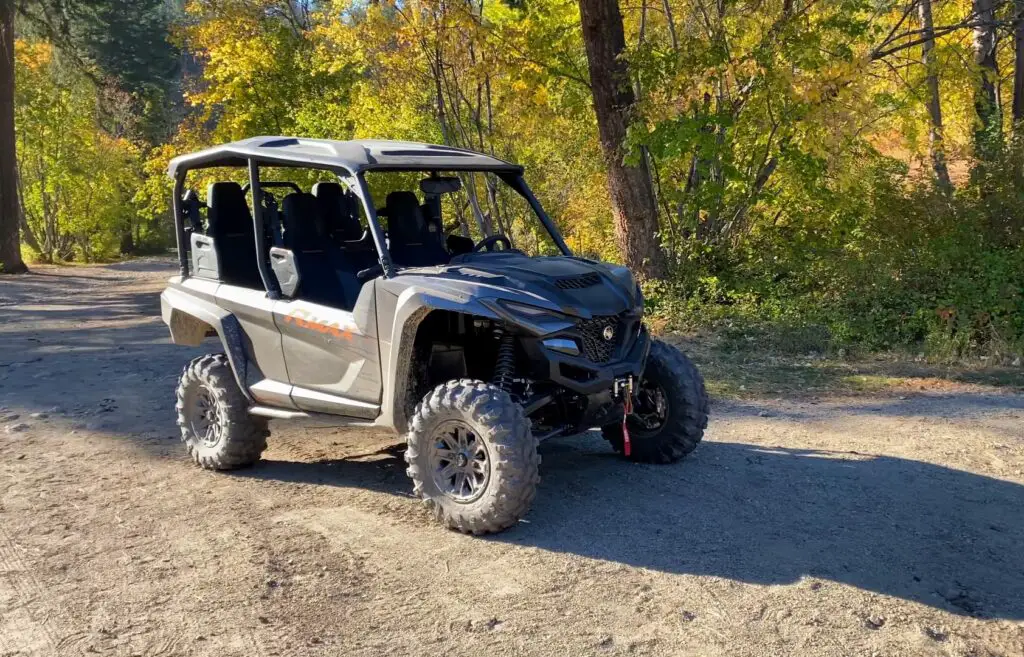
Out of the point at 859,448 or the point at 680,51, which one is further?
the point at 680,51

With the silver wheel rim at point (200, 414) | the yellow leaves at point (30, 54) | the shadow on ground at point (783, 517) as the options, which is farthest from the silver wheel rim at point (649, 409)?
the yellow leaves at point (30, 54)

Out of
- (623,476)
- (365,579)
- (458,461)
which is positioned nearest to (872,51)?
(623,476)

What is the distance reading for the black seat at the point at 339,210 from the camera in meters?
6.95

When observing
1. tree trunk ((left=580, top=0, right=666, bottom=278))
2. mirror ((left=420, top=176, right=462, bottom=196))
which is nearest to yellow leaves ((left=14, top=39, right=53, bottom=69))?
tree trunk ((left=580, top=0, right=666, bottom=278))

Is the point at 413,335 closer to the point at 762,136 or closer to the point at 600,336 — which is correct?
the point at 600,336

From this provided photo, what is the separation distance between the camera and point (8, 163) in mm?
26734

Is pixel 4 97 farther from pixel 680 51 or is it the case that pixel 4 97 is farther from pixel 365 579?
pixel 365 579

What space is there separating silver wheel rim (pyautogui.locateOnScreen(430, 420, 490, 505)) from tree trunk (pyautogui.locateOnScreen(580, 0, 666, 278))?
320 inches

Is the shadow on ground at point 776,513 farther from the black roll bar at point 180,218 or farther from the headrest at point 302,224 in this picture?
the headrest at point 302,224

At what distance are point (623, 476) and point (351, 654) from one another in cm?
272

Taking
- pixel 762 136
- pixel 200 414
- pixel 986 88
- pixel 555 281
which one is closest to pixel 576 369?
pixel 555 281

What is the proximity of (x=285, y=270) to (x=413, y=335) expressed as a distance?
4.10 ft

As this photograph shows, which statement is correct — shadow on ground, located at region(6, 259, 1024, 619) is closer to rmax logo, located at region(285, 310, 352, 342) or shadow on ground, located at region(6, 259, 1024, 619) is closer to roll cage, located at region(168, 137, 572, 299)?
rmax logo, located at region(285, 310, 352, 342)

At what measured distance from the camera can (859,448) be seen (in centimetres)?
701
